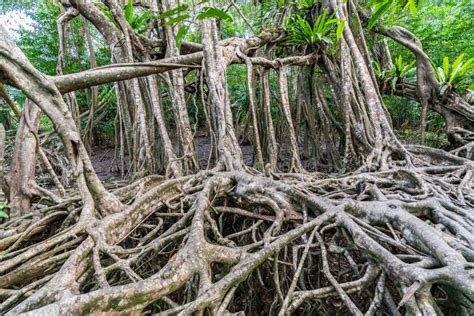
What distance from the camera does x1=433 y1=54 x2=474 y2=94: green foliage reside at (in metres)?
3.48

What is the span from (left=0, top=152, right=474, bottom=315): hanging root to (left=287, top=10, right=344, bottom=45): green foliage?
6.72ft

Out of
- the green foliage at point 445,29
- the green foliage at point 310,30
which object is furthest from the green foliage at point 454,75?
the green foliage at point 445,29

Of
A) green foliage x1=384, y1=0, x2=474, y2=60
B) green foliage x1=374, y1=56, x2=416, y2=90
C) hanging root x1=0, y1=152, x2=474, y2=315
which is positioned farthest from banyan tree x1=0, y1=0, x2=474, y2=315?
green foliage x1=384, y1=0, x2=474, y2=60

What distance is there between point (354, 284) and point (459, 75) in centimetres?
385

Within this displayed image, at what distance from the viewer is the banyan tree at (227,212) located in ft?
3.27

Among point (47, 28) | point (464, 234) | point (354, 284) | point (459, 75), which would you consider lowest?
point (354, 284)

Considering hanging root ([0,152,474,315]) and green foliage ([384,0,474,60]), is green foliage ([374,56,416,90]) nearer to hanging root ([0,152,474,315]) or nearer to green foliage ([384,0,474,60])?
green foliage ([384,0,474,60])

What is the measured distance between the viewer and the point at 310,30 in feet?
10.8

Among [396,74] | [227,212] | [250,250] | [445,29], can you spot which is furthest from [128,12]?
[445,29]

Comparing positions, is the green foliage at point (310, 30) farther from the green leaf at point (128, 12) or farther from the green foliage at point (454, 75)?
the green leaf at point (128, 12)

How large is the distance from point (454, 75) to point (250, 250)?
3943 millimetres

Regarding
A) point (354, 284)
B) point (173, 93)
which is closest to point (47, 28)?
point (173, 93)

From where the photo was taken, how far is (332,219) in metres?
1.37

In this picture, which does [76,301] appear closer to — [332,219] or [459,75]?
[332,219]
